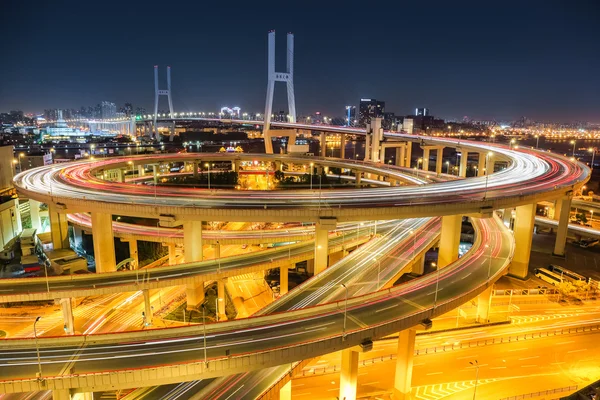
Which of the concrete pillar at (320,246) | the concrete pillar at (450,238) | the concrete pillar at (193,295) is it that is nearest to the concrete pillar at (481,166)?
the concrete pillar at (450,238)

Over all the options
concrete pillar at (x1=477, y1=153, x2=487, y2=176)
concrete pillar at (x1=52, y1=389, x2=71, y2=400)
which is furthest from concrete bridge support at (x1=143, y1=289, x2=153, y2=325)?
concrete pillar at (x1=477, y1=153, x2=487, y2=176)

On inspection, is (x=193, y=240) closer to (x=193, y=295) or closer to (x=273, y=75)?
(x=193, y=295)

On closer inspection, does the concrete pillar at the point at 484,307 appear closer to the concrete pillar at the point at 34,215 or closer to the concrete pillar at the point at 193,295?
the concrete pillar at the point at 193,295

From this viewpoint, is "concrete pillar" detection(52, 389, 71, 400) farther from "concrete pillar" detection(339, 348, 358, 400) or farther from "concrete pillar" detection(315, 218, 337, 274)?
"concrete pillar" detection(315, 218, 337, 274)

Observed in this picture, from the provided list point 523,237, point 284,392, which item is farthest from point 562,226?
point 284,392

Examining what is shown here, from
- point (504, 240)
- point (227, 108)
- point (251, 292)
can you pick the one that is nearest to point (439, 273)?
point (504, 240)
